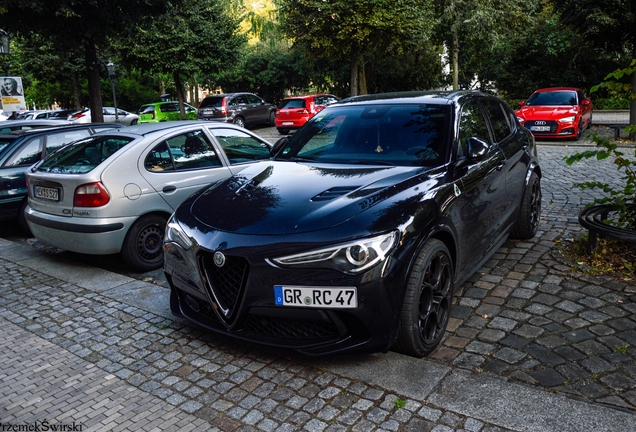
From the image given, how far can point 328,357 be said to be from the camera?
3801mm

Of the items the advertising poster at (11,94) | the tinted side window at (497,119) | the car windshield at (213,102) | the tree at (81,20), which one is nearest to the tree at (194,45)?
the car windshield at (213,102)

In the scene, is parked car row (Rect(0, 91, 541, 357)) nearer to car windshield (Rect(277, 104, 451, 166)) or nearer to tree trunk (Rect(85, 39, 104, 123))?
car windshield (Rect(277, 104, 451, 166))

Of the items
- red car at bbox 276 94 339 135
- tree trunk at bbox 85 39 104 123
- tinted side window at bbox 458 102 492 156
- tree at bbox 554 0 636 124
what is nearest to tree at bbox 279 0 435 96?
red car at bbox 276 94 339 135

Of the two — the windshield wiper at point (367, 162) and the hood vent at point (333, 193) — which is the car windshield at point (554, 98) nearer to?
the windshield wiper at point (367, 162)

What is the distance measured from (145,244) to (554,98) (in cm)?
1527

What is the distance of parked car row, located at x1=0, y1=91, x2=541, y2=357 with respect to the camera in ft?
11.2

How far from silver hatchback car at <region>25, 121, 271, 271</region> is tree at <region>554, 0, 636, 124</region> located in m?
12.6

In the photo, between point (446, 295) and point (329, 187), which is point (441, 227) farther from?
point (329, 187)

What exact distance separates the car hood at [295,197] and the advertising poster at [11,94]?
15.8 meters

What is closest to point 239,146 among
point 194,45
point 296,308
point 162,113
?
point 296,308

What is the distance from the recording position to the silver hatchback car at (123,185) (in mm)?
5711

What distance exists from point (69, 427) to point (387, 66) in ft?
112

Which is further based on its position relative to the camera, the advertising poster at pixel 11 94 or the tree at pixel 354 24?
the tree at pixel 354 24

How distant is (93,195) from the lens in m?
5.68
